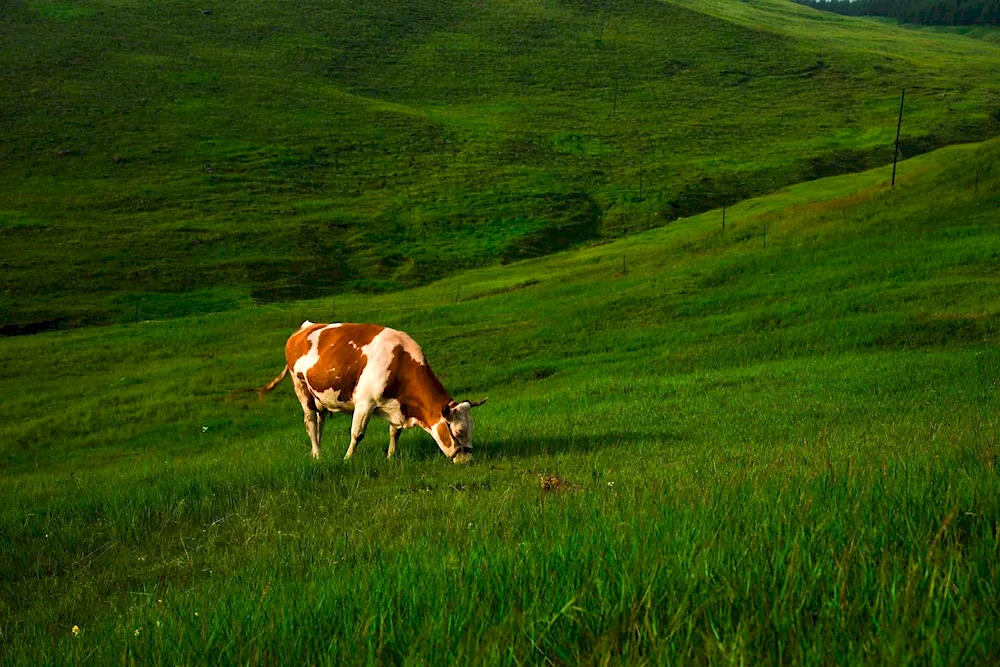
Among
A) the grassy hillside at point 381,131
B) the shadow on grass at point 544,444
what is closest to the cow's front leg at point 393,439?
the shadow on grass at point 544,444

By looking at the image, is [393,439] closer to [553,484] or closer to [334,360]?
[334,360]

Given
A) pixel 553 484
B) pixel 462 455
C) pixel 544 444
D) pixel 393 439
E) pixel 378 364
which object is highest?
pixel 553 484

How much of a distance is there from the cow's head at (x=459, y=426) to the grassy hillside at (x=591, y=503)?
48 centimetres

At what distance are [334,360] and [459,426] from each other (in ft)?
12.3

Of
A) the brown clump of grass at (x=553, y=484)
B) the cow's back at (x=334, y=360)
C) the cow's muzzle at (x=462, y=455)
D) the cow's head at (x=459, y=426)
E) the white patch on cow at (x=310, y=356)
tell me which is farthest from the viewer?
the white patch on cow at (x=310, y=356)

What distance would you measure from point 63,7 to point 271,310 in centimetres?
10906

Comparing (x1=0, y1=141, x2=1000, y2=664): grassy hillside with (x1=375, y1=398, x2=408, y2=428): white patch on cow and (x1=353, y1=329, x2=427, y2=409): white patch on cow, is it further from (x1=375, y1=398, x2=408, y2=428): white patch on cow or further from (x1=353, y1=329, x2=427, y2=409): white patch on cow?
(x1=353, y1=329, x2=427, y2=409): white patch on cow

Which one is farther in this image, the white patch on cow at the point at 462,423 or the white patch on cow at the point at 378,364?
A: the white patch on cow at the point at 378,364

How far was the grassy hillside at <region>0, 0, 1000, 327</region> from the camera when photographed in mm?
73062

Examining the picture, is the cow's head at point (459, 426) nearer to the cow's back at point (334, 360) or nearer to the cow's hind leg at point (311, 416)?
the cow's back at point (334, 360)

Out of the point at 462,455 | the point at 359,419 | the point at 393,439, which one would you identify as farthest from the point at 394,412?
the point at 462,455

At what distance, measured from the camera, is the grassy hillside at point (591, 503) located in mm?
2701

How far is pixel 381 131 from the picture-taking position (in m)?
112

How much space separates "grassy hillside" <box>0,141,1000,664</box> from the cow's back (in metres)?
1.30
